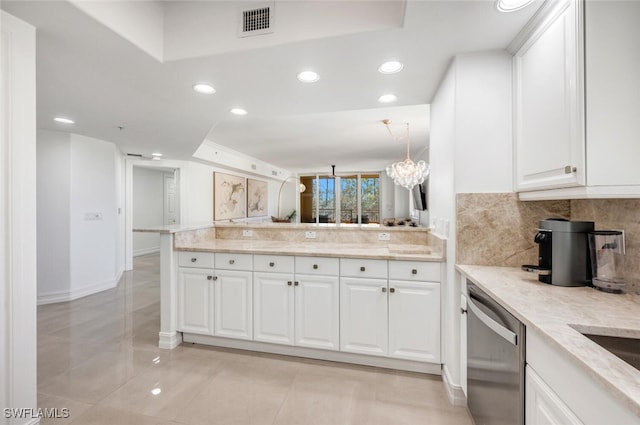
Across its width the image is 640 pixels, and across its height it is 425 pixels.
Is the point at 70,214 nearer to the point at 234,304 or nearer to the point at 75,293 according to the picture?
the point at 75,293

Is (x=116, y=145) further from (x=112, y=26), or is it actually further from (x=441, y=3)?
(x=441, y=3)

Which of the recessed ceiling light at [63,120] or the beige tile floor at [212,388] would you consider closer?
the beige tile floor at [212,388]

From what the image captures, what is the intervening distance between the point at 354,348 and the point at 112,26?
8.47 ft

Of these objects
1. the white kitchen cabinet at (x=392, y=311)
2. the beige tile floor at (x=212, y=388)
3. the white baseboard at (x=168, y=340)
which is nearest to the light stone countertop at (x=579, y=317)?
the white kitchen cabinet at (x=392, y=311)

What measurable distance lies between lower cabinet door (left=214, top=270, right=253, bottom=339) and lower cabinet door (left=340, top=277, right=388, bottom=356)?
0.82 m

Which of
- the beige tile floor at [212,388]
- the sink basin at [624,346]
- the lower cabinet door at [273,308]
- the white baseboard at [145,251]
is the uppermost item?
the sink basin at [624,346]

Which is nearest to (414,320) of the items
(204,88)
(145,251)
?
(204,88)

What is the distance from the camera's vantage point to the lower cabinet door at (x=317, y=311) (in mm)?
2273

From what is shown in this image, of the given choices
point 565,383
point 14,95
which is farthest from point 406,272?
point 14,95

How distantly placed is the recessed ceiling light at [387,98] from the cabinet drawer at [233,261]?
1761 millimetres

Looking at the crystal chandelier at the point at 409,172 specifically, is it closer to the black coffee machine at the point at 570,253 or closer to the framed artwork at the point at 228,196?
the black coffee machine at the point at 570,253

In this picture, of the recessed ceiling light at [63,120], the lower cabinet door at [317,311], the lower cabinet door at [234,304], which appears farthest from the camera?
the recessed ceiling light at [63,120]

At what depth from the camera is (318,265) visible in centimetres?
230

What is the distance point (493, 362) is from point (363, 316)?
3.30 ft
